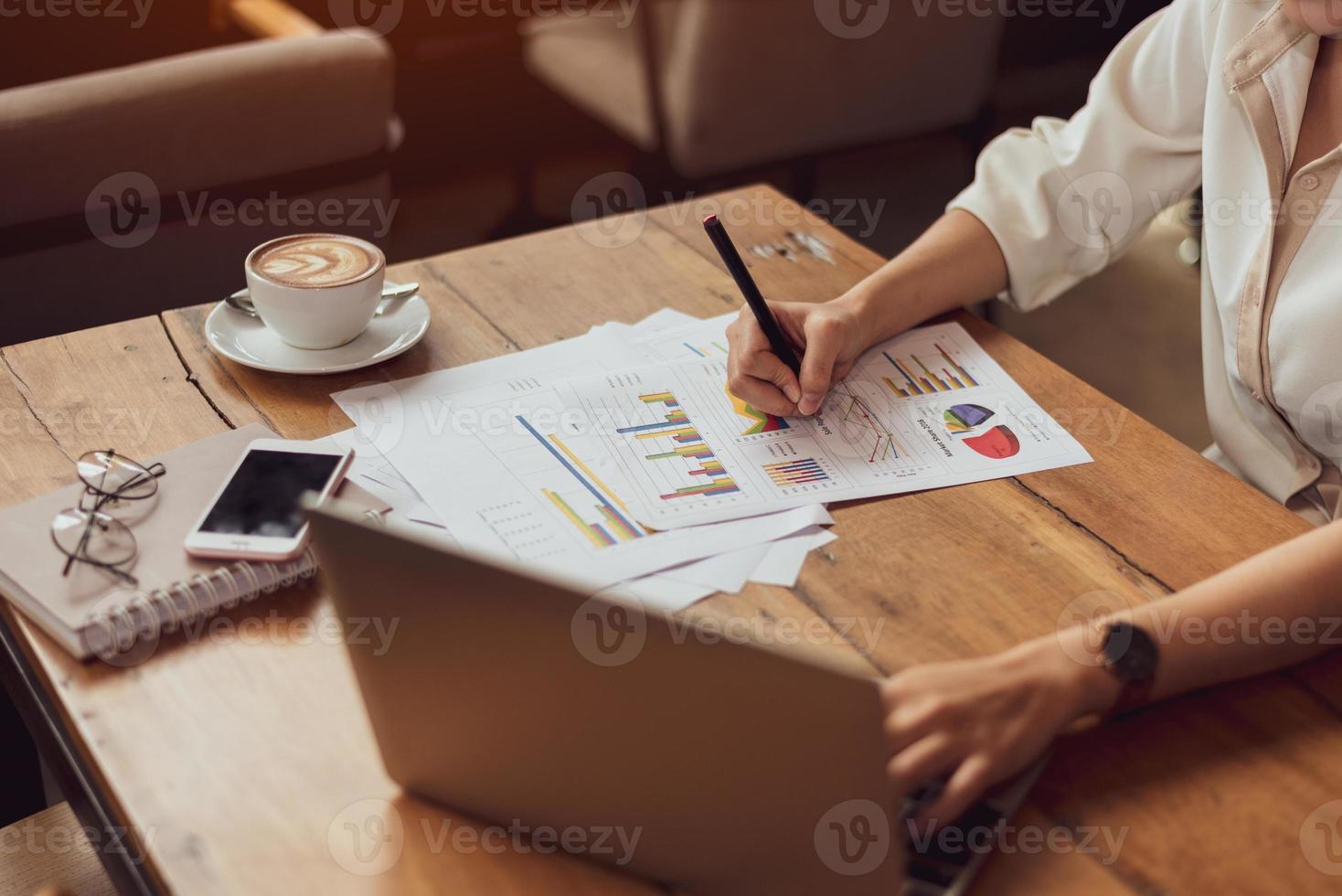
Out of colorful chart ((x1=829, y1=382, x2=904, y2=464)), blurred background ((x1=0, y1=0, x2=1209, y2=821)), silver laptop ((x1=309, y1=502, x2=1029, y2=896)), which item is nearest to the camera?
silver laptop ((x1=309, y1=502, x2=1029, y2=896))

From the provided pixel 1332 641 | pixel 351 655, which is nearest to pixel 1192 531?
pixel 1332 641

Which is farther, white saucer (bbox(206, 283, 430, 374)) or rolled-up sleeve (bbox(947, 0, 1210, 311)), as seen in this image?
rolled-up sleeve (bbox(947, 0, 1210, 311))

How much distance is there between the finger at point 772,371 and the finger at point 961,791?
392 millimetres

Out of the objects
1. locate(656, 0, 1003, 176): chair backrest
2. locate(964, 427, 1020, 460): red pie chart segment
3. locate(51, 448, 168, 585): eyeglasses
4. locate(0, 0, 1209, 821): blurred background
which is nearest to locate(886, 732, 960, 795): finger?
locate(964, 427, 1020, 460): red pie chart segment

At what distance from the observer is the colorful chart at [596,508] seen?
0.80 meters

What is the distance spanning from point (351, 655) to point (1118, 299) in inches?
46.4

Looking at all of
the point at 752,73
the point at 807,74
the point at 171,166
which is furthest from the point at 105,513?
the point at 807,74

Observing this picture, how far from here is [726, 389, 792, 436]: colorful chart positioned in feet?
3.07

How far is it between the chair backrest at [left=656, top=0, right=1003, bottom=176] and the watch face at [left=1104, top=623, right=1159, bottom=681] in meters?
1.80

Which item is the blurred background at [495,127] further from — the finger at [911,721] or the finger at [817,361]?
the finger at [911,721]

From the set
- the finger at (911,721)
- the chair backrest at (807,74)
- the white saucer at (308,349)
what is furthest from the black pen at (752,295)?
the chair backrest at (807,74)

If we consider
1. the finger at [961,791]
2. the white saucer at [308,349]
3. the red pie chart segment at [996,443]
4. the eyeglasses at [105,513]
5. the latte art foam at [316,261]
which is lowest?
the white saucer at [308,349]

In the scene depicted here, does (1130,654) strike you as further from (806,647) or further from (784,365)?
(784,365)

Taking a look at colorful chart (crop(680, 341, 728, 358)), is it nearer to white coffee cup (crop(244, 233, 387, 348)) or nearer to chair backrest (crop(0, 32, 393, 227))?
white coffee cup (crop(244, 233, 387, 348))
